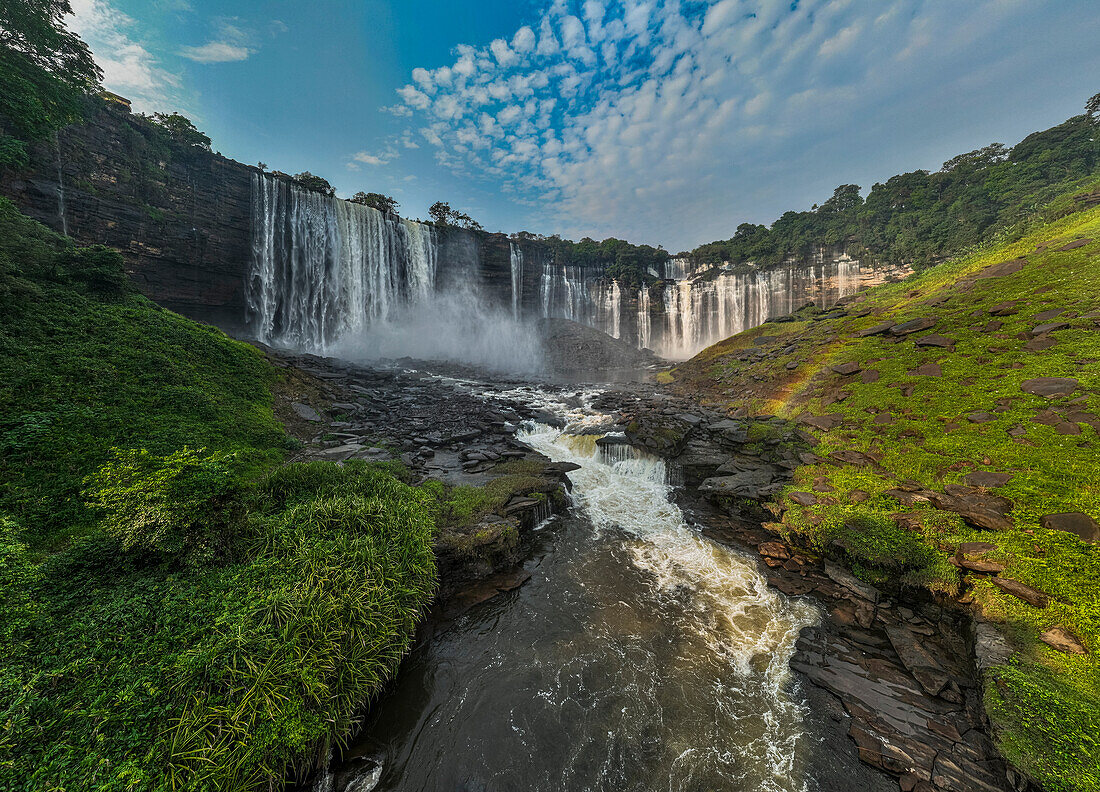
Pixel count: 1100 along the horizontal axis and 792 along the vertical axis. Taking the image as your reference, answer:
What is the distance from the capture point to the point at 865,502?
792 cm

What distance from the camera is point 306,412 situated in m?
13.2

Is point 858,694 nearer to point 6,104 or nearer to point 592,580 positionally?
point 592,580

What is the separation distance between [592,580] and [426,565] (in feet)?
12.2

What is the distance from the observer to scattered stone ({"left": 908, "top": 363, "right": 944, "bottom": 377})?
1029 cm

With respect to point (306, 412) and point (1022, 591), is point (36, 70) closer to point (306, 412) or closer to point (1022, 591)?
point (306, 412)

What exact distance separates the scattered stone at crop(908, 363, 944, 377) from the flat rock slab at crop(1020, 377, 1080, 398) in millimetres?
1739

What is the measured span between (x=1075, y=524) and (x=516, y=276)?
153 feet

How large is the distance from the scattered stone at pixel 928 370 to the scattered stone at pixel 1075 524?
5.80 m

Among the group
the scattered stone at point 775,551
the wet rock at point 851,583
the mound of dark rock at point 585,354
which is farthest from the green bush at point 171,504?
the mound of dark rock at point 585,354

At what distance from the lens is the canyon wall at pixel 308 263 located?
66.4 ft

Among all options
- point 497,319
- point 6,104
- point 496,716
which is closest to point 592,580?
point 496,716

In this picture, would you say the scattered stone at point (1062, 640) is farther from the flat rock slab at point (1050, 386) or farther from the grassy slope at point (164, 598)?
the grassy slope at point (164, 598)

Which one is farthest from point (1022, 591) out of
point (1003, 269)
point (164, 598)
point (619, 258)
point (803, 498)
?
point (619, 258)

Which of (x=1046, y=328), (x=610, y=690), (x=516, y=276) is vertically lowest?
(x=610, y=690)
